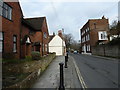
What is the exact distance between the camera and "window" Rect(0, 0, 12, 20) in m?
9.65

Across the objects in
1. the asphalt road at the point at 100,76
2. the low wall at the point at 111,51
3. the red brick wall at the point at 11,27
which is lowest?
the asphalt road at the point at 100,76

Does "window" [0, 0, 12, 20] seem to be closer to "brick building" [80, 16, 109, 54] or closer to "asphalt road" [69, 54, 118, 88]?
"asphalt road" [69, 54, 118, 88]

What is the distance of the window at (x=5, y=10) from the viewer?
9.65 metres

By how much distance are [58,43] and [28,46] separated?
81.2 ft

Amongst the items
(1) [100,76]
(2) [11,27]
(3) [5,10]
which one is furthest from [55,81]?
(3) [5,10]

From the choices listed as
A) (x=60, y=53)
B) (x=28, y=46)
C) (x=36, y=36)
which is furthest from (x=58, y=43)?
(x=28, y=46)

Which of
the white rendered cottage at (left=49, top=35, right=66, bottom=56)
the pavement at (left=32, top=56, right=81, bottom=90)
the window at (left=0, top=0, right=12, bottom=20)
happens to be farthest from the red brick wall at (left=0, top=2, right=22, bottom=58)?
the white rendered cottage at (left=49, top=35, right=66, bottom=56)

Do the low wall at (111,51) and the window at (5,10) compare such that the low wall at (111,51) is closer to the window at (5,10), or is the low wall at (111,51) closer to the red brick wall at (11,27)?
the red brick wall at (11,27)

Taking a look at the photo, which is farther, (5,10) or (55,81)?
(5,10)

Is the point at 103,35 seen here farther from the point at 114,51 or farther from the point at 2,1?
the point at 2,1

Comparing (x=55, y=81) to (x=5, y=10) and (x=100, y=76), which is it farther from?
(x=5, y=10)

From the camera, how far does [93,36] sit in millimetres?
39656

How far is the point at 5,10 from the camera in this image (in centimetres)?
1023

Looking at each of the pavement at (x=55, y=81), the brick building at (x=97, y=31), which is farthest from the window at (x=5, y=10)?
the brick building at (x=97, y=31)
